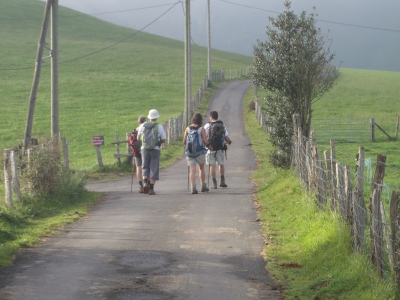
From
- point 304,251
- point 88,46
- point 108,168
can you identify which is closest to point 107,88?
point 88,46

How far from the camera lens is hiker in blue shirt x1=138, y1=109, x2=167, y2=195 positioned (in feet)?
53.0

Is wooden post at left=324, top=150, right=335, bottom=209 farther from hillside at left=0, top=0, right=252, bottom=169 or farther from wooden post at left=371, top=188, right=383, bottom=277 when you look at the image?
hillside at left=0, top=0, right=252, bottom=169

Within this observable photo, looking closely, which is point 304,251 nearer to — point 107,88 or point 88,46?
point 107,88

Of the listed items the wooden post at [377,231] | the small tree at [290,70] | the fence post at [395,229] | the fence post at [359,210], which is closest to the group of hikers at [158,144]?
the small tree at [290,70]

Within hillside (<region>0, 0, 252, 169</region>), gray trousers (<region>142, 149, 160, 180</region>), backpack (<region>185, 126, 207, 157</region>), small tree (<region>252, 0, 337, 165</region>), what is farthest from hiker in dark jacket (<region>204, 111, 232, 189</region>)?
hillside (<region>0, 0, 252, 169</region>)

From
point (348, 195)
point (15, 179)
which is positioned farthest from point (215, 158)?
point (348, 195)

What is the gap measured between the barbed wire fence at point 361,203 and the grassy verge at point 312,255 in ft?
0.47

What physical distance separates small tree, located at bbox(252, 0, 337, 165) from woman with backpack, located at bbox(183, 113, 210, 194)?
2.91 m

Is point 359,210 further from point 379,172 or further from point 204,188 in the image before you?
point 204,188

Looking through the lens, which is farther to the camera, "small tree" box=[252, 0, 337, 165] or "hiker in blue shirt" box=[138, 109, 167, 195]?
"small tree" box=[252, 0, 337, 165]

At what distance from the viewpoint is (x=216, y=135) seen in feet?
55.9

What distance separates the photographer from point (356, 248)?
8.62 meters

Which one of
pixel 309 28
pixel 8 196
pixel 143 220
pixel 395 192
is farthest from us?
pixel 309 28

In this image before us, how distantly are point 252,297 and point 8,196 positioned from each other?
716 cm
